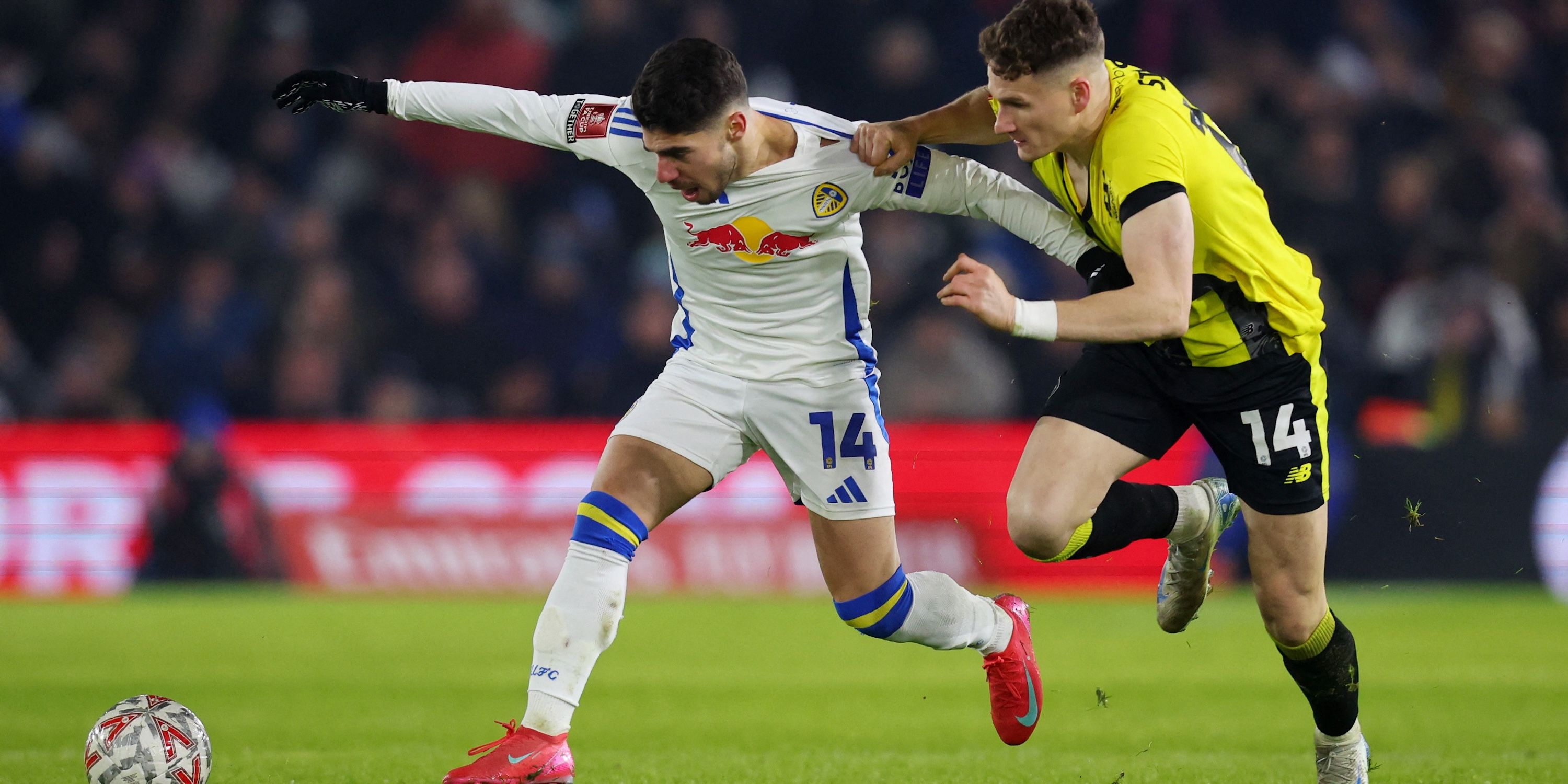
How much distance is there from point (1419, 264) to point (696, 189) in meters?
8.04

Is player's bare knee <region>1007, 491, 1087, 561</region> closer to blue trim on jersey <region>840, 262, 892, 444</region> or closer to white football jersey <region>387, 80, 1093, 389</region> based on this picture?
blue trim on jersey <region>840, 262, 892, 444</region>

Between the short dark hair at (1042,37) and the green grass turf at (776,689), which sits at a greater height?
the short dark hair at (1042,37)

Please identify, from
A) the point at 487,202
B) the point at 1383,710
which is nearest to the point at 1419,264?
the point at 1383,710

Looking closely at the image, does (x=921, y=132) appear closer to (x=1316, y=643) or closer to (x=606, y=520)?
(x=606, y=520)

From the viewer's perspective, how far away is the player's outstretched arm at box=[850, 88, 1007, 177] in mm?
4996

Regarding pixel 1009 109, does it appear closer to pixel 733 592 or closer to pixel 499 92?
pixel 499 92

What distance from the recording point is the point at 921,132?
198 inches

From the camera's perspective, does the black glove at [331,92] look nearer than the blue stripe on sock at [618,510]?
No

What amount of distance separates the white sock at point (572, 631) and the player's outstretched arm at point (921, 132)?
4.67ft

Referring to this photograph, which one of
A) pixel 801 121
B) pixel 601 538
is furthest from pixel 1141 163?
pixel 601 538

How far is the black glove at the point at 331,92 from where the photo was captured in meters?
5.05

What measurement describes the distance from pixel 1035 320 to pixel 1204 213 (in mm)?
760

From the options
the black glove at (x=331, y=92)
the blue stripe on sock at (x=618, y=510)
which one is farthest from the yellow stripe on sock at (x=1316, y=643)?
the black glove at (x=331, y=92)

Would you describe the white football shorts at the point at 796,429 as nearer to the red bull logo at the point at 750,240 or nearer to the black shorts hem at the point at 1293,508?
the red bull logo at the point at 750,240
